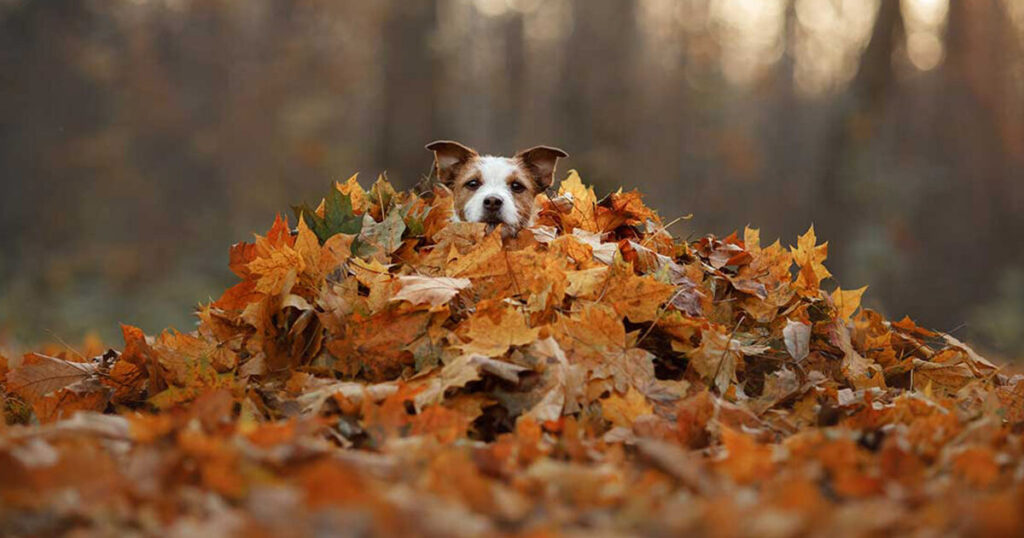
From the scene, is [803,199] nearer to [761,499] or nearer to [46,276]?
[46,276]

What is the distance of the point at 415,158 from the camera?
34.8 feet

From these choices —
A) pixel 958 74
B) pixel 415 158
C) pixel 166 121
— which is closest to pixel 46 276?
pixel 166 121

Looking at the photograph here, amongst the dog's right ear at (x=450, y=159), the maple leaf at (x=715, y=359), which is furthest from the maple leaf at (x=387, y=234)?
the dog's right ear at (x=450, y=159)

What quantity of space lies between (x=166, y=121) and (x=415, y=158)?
13.5m

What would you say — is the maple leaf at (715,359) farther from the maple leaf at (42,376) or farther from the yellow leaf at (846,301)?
the maple leaf at (42,376)

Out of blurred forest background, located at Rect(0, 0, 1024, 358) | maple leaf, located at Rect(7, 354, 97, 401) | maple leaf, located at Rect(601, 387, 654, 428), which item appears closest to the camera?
maple leaf, located at Rect(601, 387, 654, 428)

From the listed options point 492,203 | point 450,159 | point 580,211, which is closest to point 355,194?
point 492,203

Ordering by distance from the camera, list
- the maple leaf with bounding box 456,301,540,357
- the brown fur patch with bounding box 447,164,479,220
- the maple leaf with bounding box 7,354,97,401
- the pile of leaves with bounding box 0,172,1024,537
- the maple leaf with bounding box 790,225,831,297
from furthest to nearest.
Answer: the brown fur patch with bounding box 447,164,479,220
the maple leaf with bounding box 790,225,831,297
the maple leaf with bounding box 7,354,97,401
the maple leaf with bounding box 456,301,540,357
the pile of leaves with bounding box 0,172,1024,537

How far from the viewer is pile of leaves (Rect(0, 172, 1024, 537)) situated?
5.27 ft

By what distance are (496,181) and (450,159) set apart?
1.22 feet

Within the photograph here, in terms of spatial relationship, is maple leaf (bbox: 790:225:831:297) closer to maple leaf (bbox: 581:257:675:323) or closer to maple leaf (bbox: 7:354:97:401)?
maple leaf (bbox: 581:257:675:323)

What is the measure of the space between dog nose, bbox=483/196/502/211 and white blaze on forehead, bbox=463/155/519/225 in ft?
0.06

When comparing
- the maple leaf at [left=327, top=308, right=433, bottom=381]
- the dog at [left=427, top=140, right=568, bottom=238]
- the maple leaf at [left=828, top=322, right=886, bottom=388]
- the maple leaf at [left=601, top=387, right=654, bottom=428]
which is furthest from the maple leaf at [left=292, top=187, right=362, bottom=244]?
the maple leaf at [left=828, top=322, right=886, bottom=388]

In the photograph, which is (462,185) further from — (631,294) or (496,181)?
(631,294)
